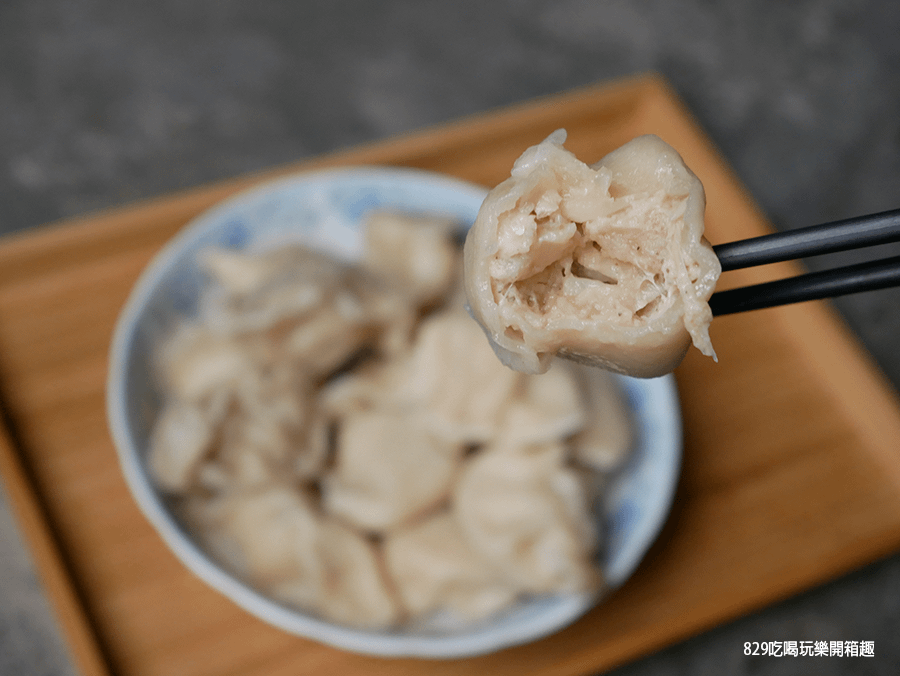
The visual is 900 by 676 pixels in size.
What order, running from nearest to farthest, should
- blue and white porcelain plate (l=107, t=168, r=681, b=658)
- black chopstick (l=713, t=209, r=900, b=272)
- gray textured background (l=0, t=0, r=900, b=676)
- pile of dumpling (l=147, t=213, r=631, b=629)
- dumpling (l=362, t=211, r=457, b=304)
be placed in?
1. black chopstick (l=713, t=209, r=900, b=272)
2. blue and white porcelain plate (l=107, t=168, r=681, b=658)
3. pile of dumpling (l=147, t=213, r=631, b=629)
4. dumpling (l=362, t=211, r=457, b=304)
5. gray textured background (l=0, t=0, r=900, b=676)

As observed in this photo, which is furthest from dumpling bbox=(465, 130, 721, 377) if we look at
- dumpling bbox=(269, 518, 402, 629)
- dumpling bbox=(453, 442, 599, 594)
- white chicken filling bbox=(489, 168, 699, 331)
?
dumpling bbox=(269, 518, 402, 629)

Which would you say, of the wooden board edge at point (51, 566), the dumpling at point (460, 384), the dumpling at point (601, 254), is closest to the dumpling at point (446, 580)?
the dumpling at point (460, 384)

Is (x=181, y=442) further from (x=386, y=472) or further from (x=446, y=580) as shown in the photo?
(x=446, y=580)

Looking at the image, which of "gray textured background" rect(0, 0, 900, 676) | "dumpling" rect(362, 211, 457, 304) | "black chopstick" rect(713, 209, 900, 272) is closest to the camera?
"black chopstick" rect(713, 209, 900, 272)

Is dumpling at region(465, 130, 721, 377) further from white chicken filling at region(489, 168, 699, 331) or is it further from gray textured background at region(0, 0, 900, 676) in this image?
gray textured background at region(0, 0, 900, 676)

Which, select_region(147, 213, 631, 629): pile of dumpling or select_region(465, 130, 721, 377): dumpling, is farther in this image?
select_region(147, 213, 631, 629): pile of dumpling

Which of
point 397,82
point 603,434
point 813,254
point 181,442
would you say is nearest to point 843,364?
point 603,434

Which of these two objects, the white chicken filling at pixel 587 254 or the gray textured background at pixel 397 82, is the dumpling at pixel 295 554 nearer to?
the white chicken filling at pixel 587 254
